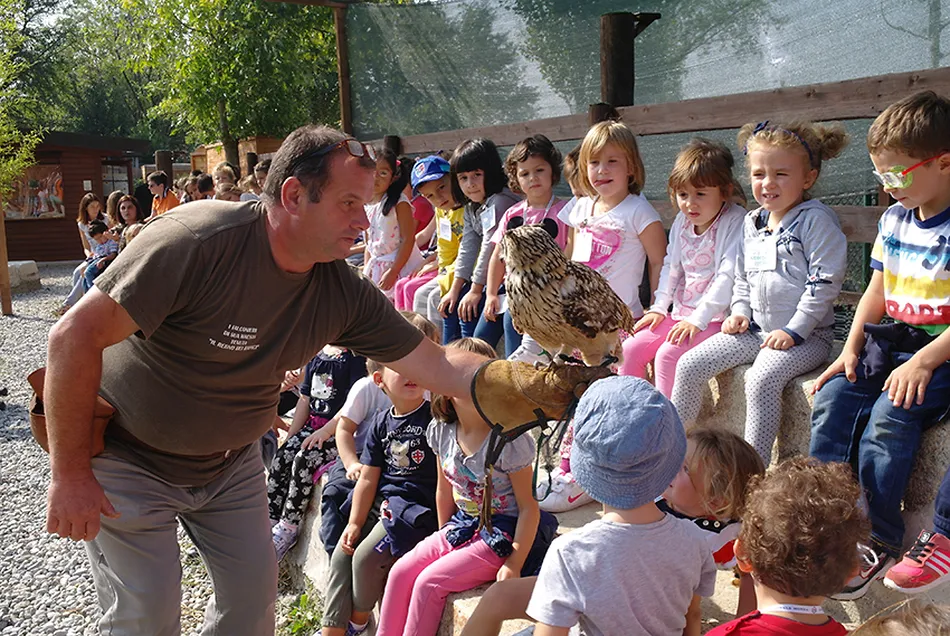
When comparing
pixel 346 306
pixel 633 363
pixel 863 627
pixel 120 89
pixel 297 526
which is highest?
pixel 120 89

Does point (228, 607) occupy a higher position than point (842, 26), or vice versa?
point (842, 26)

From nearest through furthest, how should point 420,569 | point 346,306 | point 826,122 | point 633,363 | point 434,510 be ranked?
point 346,306
point 420,569
point 434,510
point 633,363
point 826,122

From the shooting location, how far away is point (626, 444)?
1701 mm

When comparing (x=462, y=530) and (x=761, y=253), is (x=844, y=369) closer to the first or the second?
(x=761, y=253)

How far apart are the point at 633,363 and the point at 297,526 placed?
1.87 m

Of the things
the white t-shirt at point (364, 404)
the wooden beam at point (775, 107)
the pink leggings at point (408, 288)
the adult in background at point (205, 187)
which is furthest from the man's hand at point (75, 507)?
the adult in background at point (205, 187)

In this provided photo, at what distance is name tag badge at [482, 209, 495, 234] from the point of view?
4592 mm

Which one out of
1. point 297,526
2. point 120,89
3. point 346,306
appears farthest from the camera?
point 120,89

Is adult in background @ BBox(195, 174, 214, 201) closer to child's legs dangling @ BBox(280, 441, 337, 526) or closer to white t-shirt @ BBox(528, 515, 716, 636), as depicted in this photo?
child's legs dangling @ BBox(280, 441, 337, 526)

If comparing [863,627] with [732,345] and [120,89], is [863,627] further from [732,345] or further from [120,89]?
[120,89]

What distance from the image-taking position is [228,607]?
8.38ft

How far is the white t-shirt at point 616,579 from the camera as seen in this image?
1756 mm

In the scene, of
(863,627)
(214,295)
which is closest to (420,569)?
(214,295)

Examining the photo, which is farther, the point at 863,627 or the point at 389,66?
the point at 389,66
